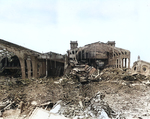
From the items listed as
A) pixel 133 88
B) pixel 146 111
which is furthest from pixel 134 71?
pixel 146 111

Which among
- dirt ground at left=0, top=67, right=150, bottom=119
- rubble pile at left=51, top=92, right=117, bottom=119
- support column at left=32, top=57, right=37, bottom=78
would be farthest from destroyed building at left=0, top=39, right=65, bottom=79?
rubble pile at left=51, top=92, right=117, bottom=119

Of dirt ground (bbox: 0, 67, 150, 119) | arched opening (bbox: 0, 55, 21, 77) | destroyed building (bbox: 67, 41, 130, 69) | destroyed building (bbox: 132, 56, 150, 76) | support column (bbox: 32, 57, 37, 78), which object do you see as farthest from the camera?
destroyed building (bbox: 67, 41, 130, 69)

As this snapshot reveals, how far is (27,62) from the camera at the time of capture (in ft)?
42.5

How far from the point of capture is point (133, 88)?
10.3 metres

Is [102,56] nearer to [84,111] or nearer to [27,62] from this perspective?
[27,62]

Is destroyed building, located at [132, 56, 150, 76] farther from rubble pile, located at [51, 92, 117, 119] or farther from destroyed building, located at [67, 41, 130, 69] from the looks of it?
rubble pile, located at [51, 92, 117, 119]

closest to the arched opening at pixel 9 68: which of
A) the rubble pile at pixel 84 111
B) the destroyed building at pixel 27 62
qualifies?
the destroyed building at pixel 27 62

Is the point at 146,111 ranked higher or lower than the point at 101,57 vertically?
lower

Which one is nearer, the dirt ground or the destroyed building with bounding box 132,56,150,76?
the dirt ground

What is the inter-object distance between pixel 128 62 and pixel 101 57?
6045 mm

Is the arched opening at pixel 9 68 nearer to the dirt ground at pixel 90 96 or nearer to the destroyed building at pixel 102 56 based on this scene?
the dirt ground at pixel 90 96

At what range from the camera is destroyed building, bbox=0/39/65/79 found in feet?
40.2

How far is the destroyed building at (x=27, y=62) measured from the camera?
12259mm

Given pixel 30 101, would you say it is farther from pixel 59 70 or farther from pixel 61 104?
pixel 59 70
